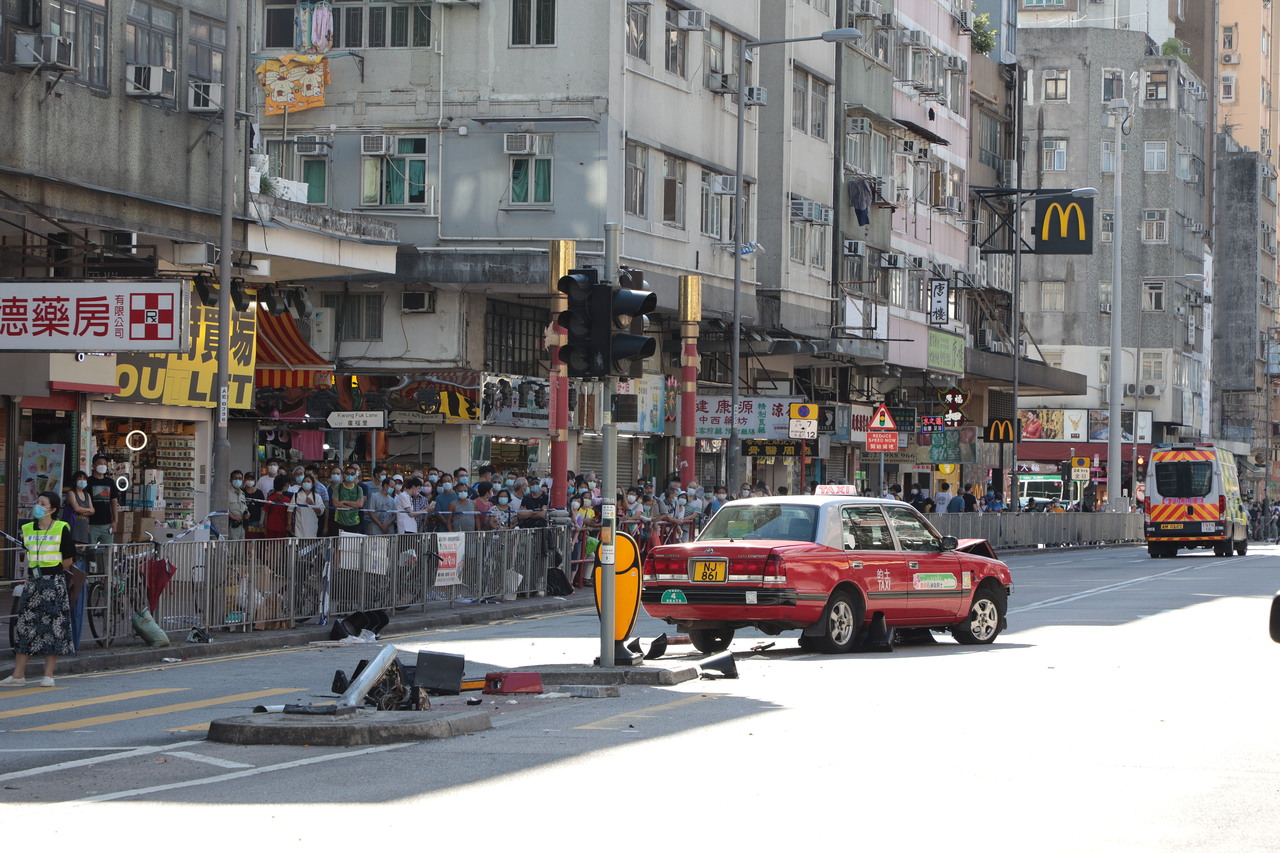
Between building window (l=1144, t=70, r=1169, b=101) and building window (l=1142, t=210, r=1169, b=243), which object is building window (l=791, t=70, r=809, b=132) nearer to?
building window (l=1142, t=210, r=1169, b=243)

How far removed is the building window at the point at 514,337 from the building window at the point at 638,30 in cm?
561

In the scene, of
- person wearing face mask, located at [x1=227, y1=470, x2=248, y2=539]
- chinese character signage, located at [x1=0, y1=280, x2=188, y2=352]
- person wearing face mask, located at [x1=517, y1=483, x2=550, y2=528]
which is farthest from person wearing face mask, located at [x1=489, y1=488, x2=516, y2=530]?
chinese character signage, located at [x1=0, y1=280, x2=188, y2=352]

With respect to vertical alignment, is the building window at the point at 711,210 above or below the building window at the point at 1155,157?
below

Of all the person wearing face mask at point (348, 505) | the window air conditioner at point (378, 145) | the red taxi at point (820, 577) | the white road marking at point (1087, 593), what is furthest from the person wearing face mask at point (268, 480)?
the window air conditioner at point (378, 145)

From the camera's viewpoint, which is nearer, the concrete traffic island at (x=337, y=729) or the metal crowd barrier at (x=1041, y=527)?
the concrete traffic island at (x=337, y=729)

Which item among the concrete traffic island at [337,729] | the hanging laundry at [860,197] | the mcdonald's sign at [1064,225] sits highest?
the mcdonald's sign at [1064,225]

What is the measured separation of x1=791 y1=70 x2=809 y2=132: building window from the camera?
1831 inches

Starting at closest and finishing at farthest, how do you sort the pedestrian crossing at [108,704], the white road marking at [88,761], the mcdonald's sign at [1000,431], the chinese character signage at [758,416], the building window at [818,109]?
1. the white road marking at [88,761]
2. the pedestrian crossing at [108,704]
3. the chinese character signage at [758,416]
4. the building window at [818,109]
5. the mcdonald's sign at [1000,431]

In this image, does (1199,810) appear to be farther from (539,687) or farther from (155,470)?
(155,470)

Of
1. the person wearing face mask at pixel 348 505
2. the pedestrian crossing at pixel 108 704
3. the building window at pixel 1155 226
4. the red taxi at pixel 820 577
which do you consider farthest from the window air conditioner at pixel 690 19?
the building window at pixel 1155 226

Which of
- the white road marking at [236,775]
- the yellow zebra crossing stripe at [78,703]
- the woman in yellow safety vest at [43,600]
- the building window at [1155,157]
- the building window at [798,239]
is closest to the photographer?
the white road marking at [236,775]

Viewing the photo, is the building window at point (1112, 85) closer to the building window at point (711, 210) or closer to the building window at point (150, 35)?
the building window at point (711, 210)

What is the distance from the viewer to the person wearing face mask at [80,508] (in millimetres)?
21578

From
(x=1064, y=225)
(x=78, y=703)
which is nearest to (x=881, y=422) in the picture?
(x=1064, y=225)
